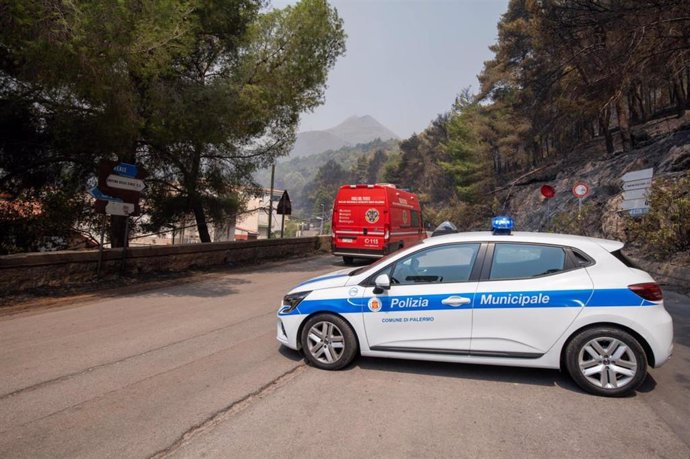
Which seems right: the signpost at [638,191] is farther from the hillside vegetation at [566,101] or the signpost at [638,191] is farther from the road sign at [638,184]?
the hillside vegetation at [566,101]

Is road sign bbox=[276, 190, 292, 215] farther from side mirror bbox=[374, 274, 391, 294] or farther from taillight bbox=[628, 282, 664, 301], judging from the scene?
taillight bbox=[628, 282, 664, 301]

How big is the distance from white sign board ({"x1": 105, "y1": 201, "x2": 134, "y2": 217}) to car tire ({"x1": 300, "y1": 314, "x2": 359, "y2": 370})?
22.7 ft

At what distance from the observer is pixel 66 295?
8.22 meters

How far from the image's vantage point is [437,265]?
451 centimetres

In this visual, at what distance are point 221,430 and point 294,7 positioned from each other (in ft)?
44.2

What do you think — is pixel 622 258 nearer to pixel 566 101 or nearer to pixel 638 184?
pixel 638 184

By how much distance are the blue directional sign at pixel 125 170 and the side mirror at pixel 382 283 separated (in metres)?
7.73

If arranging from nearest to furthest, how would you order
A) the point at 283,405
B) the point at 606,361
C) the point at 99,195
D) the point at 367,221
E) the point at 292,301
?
1. the point at 283,405
2. the point at 606,361
3. the point at 292,301
4. the point at 99,195
5. the point at 367,221

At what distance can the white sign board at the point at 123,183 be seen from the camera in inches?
379

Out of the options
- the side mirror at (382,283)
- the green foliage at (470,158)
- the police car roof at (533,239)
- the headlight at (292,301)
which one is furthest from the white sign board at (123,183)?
the green foliage at (470,158)

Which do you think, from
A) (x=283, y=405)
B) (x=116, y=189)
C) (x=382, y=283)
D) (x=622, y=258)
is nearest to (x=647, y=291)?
(x=622, y=258)

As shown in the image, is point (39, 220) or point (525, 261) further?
point (39, 220)

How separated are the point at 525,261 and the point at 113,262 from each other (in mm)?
9140

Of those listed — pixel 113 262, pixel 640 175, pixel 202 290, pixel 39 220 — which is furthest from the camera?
pixel 640 175
